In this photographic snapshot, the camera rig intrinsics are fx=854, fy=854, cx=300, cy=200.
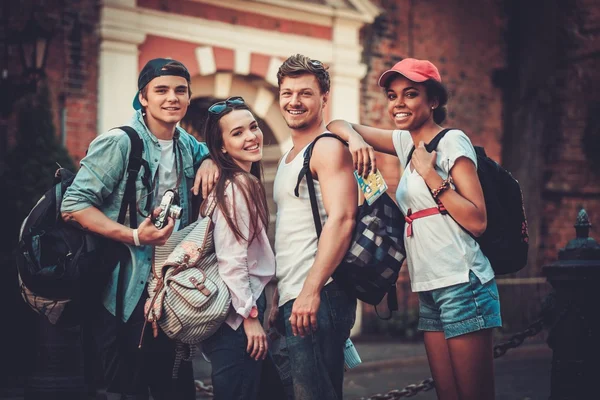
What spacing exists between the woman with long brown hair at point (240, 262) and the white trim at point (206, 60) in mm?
5673

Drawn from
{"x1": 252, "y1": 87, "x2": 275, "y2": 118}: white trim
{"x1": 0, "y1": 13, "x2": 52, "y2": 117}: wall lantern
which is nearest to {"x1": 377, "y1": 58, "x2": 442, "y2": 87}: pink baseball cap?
{"x1": 0, "y1": 13, "x2": 52, "y2": 117}: wall lantern

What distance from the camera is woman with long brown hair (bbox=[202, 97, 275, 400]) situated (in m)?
3.27

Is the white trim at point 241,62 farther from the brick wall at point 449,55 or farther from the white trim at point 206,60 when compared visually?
the brick wall at point 449,55

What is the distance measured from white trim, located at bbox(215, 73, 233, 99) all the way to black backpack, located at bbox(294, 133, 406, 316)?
6191 mm

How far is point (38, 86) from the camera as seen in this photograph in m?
7.70

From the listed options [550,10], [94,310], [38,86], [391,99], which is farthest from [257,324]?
[550,10]

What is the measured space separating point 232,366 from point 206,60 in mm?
6270

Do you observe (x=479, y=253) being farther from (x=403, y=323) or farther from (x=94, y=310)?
(x=403, y=323)

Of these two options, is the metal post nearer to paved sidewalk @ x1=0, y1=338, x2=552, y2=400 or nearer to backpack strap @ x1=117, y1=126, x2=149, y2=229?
backpack strap @ x1=117, y1=126, x2=149, y2=229

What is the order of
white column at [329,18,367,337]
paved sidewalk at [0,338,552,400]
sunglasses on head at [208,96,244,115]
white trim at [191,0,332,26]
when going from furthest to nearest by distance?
1. white column at [329,18,367,337]
2. white trim at [191,0,332,26]
3. paved sidewalk at [0,338,552,400]
4. sunglasses on head at [208,96,244,115]

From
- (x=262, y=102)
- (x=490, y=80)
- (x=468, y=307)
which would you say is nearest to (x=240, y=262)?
(x=468, y=307)

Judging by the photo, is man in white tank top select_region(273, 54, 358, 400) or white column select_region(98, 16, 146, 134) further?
white column select_region(98, 16, 146, 134)

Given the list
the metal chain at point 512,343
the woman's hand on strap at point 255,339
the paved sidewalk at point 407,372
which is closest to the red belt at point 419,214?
the woman's hand on strap at point 255,339

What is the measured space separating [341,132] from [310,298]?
2.54 ft
